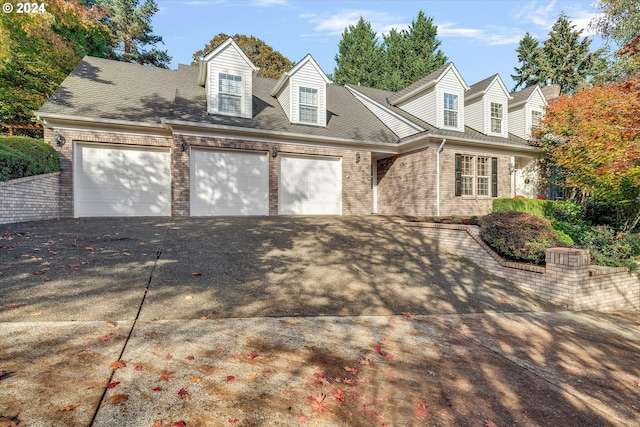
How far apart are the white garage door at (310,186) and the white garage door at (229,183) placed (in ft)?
2.54

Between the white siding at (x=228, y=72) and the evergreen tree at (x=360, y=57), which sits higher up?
the evergreen tree at (x=360, y=57)

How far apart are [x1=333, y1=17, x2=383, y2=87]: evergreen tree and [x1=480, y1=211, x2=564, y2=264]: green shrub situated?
24104mm

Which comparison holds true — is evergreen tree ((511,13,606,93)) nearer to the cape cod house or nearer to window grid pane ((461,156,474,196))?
the cape cod house

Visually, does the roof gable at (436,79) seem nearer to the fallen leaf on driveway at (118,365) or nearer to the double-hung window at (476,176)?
the double-hung window at (476,176)

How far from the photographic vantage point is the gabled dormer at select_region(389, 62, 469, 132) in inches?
544

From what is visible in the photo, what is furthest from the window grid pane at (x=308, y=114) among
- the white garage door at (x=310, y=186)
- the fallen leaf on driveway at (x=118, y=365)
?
the fallen leaf on driveway at (x=118, y=365)

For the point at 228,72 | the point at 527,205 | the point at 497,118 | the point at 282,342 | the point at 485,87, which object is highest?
the point at 485,87

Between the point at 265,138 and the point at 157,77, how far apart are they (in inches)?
274

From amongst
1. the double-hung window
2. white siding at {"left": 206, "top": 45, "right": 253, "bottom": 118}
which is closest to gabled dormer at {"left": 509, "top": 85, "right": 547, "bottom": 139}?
the double-hung window

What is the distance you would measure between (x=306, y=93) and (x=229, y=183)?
5.18 m

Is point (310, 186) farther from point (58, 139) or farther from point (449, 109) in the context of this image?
point (58, 139)

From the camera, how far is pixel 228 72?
12.5m

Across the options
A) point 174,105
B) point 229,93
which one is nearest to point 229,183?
point 229,93

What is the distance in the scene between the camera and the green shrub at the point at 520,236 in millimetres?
6820
